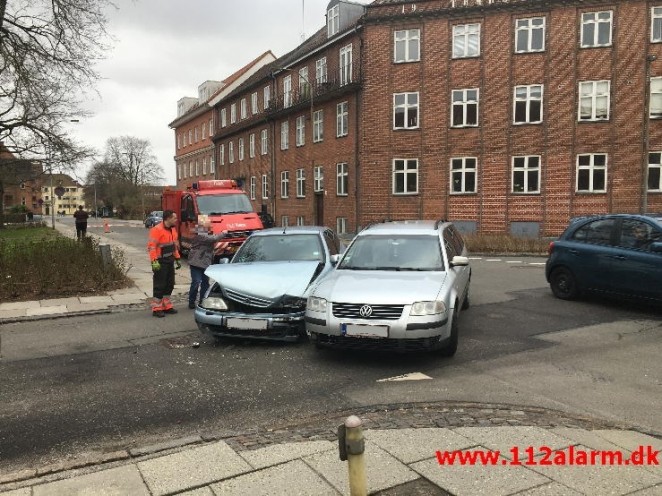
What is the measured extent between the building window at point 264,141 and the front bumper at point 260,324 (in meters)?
34.8

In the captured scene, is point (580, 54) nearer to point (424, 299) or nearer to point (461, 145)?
point (461, 145)

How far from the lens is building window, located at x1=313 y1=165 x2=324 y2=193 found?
33.7 metres

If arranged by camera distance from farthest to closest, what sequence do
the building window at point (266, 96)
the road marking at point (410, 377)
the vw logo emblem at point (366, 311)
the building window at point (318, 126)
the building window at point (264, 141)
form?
the building window at point (264, 141)
the building window at point (266, 96)
the building window at point (318, 126)
the vw logo emblem at point (366, 311)
the road marking at point (410, 377)

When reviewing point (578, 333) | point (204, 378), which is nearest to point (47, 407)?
point (204, 378)

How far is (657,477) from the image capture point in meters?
3.67

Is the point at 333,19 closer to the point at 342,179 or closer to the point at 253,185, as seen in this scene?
the point at 342,179

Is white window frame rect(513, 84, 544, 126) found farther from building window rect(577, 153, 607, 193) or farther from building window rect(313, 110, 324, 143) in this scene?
building window rect(313, 110, 324, 143)

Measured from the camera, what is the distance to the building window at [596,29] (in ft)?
84.9

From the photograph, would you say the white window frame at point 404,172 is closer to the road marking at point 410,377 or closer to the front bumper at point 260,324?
the front bumper at point 260,324

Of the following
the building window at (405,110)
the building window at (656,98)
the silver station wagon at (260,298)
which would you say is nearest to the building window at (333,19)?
the building window at (405,110)

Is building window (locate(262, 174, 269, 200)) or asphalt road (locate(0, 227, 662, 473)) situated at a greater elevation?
building window (locate(262, 174, 269, 200))

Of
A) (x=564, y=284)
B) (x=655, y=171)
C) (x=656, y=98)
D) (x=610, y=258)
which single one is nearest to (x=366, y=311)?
(x=610, y=258)

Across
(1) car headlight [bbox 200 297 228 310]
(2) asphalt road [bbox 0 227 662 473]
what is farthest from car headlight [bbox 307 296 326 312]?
(1) car headlight [bbox 200 297 228 310]

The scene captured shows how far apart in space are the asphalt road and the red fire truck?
8.55m
